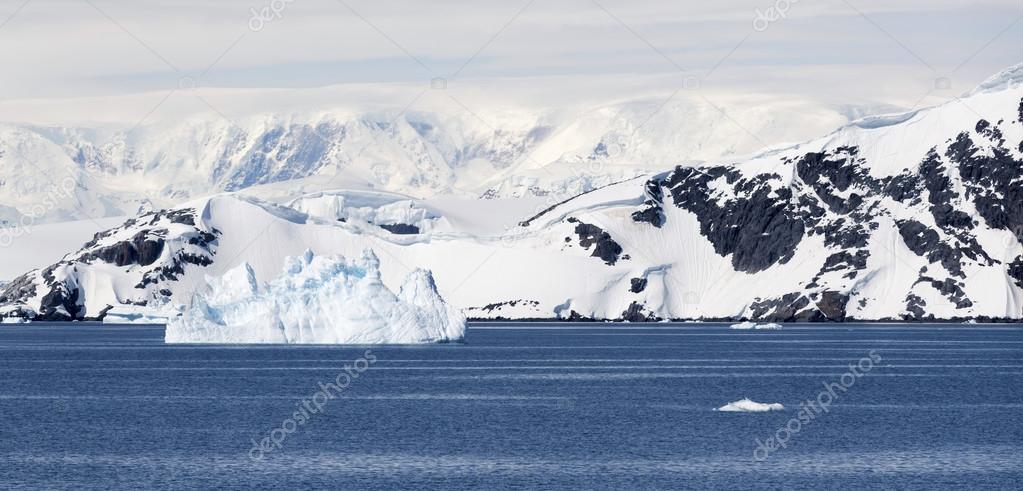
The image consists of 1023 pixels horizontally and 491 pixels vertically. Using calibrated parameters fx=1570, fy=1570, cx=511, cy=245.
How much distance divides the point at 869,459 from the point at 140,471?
36.4 meters

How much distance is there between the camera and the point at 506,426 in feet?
314

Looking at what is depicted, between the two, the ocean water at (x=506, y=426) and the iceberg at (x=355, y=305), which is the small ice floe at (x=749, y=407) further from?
the iceberg at (x=355, y=305)

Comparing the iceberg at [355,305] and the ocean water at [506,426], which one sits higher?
the iceberg at [355,305]

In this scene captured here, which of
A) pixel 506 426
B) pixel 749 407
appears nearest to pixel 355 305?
pixel 749 407

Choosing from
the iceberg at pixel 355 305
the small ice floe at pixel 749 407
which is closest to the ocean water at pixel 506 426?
the small ice floe at pixel 749 407

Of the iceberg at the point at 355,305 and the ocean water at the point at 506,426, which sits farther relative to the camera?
the iceberg at the point at 355,305

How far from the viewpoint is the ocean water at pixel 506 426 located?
74250mm

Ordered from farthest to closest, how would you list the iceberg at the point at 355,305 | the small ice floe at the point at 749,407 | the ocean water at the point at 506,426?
the iceberg at the point at 355,305 < the small ice floe at the point at 749,407 < the ocean water at the point at 506,426

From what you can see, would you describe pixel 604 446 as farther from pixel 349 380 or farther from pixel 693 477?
pixel 349 380

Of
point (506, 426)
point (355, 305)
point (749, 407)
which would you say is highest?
point (355, 305)

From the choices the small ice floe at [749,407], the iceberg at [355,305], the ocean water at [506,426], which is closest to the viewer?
the ocean water at [506,426]

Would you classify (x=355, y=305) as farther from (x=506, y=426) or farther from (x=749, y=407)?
(x=506, y=426)

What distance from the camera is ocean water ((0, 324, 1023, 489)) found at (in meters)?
74.2

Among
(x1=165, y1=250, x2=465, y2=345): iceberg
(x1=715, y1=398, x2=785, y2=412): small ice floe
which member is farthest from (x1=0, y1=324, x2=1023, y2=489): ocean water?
(x1=165, y1=250, x2=465, y2=345): iceberg
